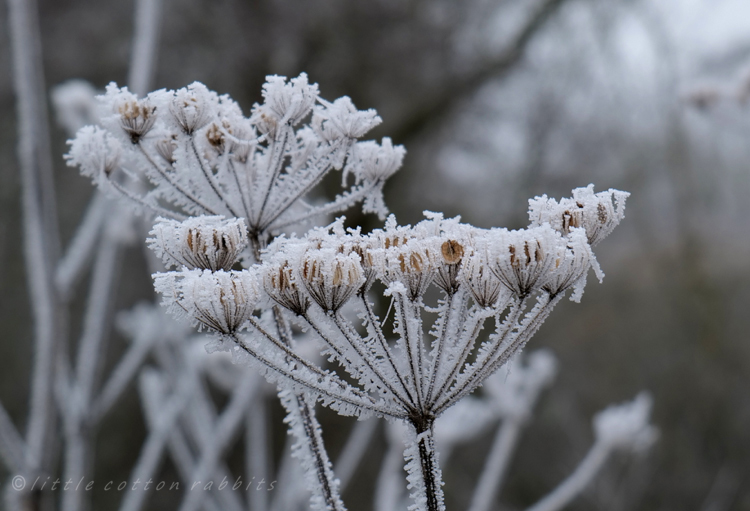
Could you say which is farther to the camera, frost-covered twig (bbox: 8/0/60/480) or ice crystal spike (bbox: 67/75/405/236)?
frost-covered twig (bbox: 8/0/60/480)

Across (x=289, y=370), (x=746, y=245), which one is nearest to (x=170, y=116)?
(x=289, y=370)

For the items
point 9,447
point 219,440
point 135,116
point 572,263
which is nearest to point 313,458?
point 572,263

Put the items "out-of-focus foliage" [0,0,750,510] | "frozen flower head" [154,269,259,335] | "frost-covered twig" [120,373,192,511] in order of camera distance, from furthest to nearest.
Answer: "out-of-focus foliage" [0,0,750,510], "frost-covered twig" [120,373,192,511], "frozen flower head" [154,269,259,335]

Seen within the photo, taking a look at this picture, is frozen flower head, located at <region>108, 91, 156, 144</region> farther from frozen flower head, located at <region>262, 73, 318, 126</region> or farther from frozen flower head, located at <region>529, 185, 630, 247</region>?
frozen flower head, located at <region>529, 185, 630, 247</region>

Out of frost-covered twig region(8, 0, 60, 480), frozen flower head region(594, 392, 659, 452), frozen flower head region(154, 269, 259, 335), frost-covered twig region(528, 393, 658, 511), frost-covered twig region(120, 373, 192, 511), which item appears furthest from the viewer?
frost-covered twig region(120, 373, 192, 511)

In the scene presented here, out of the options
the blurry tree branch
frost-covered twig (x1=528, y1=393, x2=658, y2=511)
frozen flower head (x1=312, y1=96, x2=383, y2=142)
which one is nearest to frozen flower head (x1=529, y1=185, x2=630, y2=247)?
frozen flower head (x1=312, y1=96, x2=383, y2=142)

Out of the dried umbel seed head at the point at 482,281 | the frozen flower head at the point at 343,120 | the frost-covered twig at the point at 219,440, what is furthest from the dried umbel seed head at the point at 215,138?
the frost-covered twig at the point at 219,440

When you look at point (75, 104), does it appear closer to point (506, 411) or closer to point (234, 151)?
point (234, 151)
